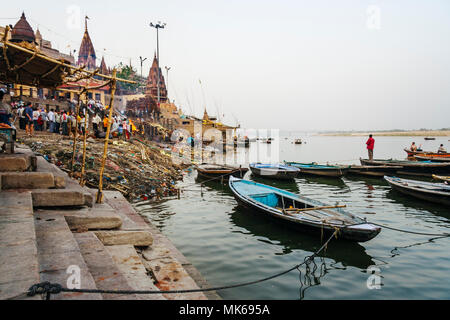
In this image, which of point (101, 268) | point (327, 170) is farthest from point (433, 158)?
point (101, 268)

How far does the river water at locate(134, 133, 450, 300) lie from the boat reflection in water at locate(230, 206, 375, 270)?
2cm

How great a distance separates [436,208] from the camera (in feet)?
37.0

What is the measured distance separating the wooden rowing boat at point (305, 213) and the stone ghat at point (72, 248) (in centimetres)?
354

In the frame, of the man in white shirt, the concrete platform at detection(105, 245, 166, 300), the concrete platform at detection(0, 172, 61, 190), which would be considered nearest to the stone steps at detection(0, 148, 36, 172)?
the concrete platform at detection(0, 172, 61, 190)

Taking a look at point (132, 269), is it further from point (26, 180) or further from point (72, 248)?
point (26, 180)

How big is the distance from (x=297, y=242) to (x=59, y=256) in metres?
5.86

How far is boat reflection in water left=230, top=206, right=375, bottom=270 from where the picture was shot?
6645 mm

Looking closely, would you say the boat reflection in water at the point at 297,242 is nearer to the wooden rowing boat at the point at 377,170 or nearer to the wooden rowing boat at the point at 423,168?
the wooden rowing boat at the point at 377,170

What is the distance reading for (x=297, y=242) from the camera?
756 cm

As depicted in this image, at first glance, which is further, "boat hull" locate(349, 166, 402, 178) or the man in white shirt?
"boat hull" locate(349, 166, 402, 178)

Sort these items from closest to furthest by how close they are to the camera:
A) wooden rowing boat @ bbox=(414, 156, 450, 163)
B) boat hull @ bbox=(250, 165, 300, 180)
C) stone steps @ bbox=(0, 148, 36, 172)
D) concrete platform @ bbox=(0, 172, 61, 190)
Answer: concrete platform @ bbox=(0, 172, 61, 190) → stone steps @ bbox=(0, 148, 36, 172) → boat hull @ bbox=(250, 165, 300, 180) → wooden rowing boat @ bbox=(414, 156, 450, 163)

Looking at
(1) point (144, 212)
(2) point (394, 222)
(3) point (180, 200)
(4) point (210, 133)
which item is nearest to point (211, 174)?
(3) point (180, 200)

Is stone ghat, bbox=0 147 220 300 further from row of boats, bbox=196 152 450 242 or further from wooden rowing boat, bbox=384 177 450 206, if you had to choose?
wooden rowing boat, bbox=384 177 450 206
